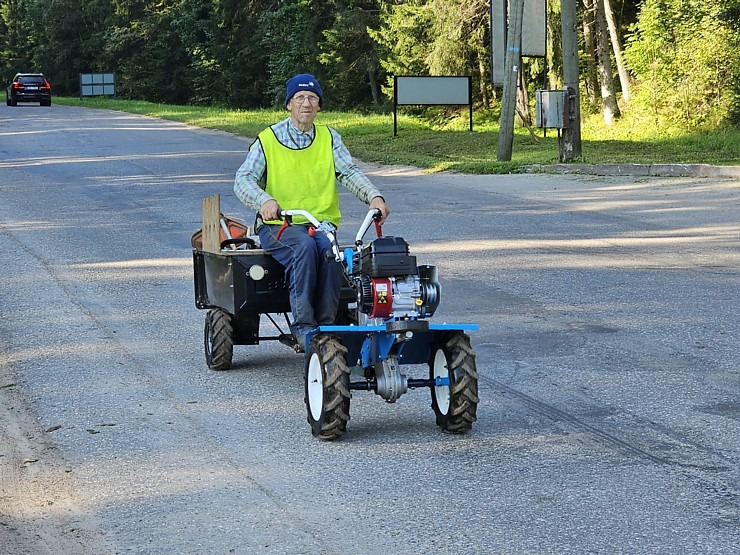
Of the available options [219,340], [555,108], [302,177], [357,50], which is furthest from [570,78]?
[357,50]

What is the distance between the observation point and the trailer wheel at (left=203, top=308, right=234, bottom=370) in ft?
25.1

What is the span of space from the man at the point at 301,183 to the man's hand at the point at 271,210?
0.36ft

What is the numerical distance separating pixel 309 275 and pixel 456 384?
1123mm

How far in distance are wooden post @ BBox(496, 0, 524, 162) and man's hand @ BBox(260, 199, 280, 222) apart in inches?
704

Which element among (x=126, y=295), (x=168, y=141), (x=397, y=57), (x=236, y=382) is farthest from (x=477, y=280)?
(x=397, y=57)

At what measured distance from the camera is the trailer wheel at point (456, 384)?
237 inches

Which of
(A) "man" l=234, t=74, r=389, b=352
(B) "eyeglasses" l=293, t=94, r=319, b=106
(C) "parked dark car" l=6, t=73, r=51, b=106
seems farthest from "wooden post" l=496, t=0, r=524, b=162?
(C) "parked dark car" l=6, t=73, r=51, b=106

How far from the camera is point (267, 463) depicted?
576 centimetres

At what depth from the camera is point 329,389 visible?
596cm

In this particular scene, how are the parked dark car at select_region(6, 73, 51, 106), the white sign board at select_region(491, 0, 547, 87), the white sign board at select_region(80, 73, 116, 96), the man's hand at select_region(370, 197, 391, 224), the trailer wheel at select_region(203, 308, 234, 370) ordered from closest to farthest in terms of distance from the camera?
the man's hand at select_region(370, 197, 391, 224)
the trailer wheel at select_region(203, 308, 234, 370)
the white sign board at select_region(491, 0, 547, 87)
the parked dark car at select_region(6, 73, 51, 106)
the white sign board at select_region(80, 73, 116, 96)

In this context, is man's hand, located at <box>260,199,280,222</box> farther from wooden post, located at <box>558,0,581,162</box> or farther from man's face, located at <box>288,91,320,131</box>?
wooden post, located at <box>558,0,581,162</box>

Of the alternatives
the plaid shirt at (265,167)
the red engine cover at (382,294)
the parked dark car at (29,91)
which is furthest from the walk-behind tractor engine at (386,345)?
the parked dark car at (29,91)

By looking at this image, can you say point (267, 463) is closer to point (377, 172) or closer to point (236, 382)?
point (236, 382)

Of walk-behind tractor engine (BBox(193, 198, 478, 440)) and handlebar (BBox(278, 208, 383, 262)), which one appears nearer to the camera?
walk-behind tractor engine (BBox(193, 198, 478, 440))
